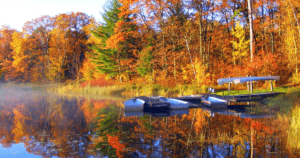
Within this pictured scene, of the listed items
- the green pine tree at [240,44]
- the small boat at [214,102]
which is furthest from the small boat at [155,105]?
the green pine tree at [240,44]

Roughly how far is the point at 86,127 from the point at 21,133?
277cm

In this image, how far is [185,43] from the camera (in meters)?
31.5

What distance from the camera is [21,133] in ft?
38.4

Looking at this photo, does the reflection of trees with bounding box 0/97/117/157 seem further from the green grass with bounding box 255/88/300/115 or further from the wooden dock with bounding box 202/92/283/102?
the green grass with bounding box 255/88/300/115

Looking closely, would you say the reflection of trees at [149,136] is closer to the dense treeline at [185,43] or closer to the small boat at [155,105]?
the small boat at [155,105]

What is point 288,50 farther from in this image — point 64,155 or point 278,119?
point 64,155

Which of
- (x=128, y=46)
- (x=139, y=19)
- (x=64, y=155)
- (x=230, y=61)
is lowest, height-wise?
(x=64, y=155)

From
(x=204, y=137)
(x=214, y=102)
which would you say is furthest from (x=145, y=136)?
(x=214, y=102)

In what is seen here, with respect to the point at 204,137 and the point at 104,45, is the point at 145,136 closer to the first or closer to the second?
the point at 204,137

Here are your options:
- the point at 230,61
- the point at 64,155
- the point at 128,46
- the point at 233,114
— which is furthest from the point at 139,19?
the point at 64,155

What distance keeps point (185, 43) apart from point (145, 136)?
885 inches

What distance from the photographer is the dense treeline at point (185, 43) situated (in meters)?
26.6

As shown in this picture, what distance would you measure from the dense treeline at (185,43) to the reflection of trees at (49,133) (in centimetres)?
1557

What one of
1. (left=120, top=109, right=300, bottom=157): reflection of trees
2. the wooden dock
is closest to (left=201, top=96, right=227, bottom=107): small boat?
the wooden dock
